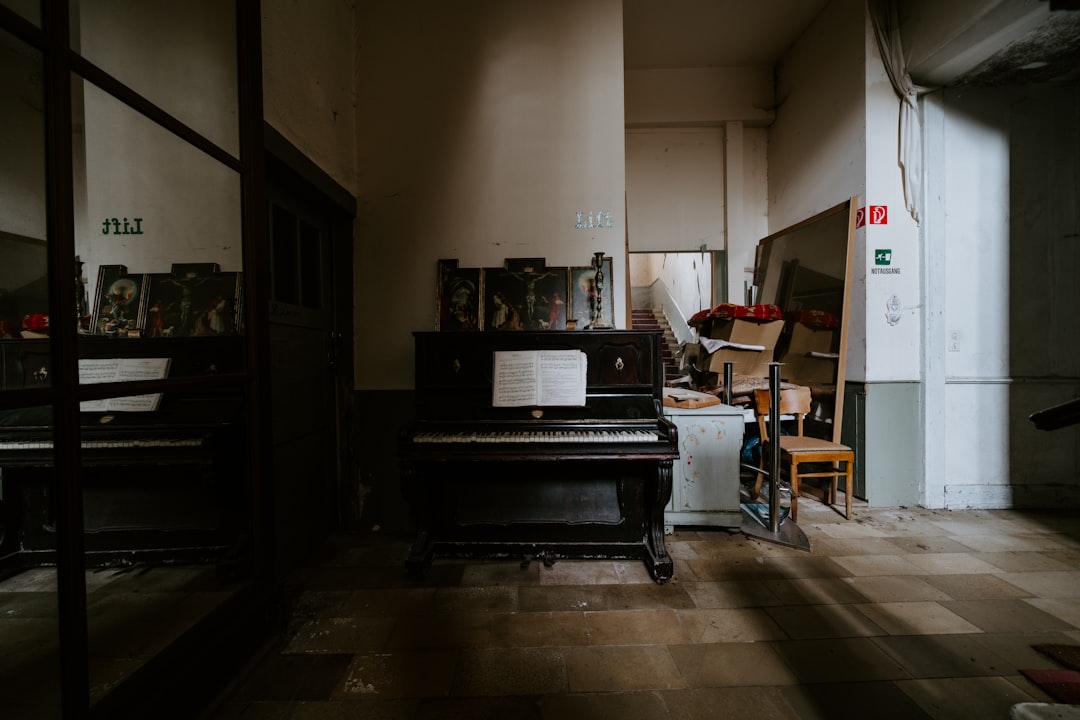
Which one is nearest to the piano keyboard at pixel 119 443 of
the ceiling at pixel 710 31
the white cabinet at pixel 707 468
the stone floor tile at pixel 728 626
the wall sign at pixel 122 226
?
the wall sign at pixel 122 226

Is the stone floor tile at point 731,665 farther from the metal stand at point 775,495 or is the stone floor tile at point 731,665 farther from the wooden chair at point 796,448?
the wooden chair at point 796,448

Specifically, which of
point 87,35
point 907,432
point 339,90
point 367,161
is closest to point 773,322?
point 907,432

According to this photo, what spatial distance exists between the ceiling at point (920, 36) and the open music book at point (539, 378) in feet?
9.53

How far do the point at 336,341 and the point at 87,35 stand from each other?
188 cm

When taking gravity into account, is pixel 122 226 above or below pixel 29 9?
below

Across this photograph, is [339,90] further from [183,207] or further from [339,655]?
[339,655]

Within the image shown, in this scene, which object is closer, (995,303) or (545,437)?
(545,437)

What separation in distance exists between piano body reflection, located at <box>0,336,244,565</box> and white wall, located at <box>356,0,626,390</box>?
1.23 metres

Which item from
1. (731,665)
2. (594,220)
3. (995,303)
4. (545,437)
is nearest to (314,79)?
(594,220)

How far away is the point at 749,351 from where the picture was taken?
13.5 feet

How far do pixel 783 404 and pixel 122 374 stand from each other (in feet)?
13.1

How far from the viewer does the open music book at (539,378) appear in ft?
8.13

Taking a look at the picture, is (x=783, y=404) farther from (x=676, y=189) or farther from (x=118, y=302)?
(x=118, y=302)

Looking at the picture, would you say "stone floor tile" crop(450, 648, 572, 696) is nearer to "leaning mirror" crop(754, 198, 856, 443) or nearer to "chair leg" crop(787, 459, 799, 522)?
"chair leg" crop(787, 459, 799, 522)
